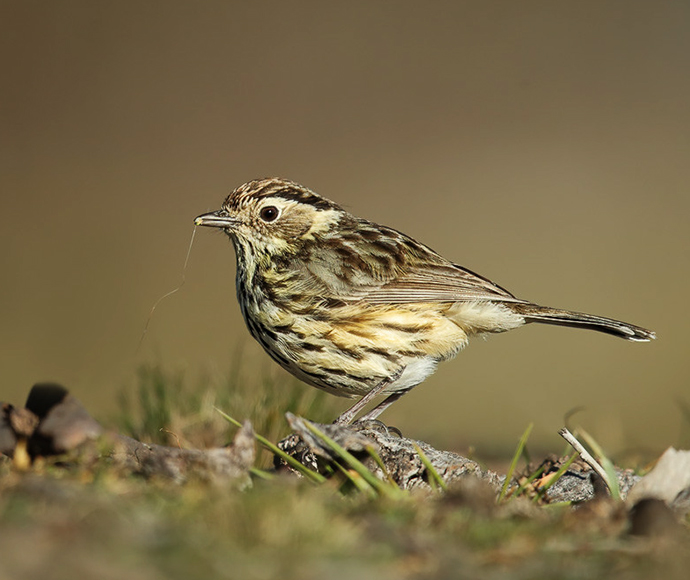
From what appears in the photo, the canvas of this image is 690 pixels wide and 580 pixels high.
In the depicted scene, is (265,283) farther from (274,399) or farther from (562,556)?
(562,556)

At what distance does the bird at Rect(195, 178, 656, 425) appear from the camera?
16.5 ft

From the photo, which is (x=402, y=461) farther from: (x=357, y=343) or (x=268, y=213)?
(x=268, y=213)

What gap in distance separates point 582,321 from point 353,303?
159 centimetres

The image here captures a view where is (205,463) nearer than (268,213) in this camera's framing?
Yes

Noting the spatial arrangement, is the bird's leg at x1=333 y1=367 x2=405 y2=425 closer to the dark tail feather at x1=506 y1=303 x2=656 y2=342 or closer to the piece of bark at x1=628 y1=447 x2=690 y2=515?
the dark tail feather at x1=506 y1=303 x2=656 y2=342

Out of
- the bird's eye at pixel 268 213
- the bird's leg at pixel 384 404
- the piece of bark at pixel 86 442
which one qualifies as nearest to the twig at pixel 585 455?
the piece of bark at pixel 86 442

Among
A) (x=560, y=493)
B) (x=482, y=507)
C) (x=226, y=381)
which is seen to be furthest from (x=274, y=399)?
(x=482, y=507)

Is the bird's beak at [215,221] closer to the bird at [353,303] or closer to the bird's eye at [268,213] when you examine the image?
the bird at [353,303]

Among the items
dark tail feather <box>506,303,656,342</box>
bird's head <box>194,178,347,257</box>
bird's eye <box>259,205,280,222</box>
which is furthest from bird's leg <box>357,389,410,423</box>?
bird's eye <box>259,205,280,222</box>

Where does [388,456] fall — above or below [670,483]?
below

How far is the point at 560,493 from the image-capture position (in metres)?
3.69

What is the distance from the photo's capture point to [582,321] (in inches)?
212

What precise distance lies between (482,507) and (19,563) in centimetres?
133

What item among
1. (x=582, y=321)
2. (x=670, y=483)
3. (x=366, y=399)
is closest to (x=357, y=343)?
(x=366, y=399)
